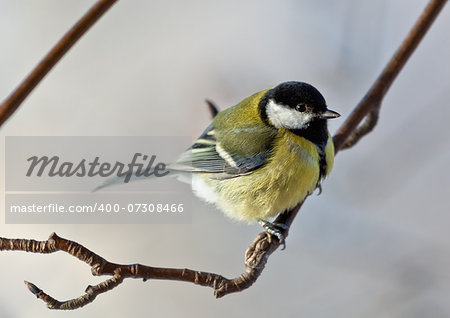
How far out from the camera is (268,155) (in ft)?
5.10

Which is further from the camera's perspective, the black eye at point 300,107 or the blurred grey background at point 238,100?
the blurred grey background at point 238,100

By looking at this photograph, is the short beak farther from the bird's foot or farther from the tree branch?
the bird's foot

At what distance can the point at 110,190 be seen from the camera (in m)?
2.02

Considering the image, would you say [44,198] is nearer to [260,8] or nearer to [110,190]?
[110,190]

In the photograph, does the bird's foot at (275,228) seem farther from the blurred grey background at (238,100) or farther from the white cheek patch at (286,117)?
the blurred grey background at (238,100)

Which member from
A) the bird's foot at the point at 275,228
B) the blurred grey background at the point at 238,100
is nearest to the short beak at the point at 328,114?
the bird's foot at the point at 275,228

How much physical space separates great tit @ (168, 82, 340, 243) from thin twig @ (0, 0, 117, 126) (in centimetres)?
86

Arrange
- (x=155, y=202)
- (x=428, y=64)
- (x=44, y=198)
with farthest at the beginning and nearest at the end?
(x=428, y=64)
(x=44, y=198)
(x=155, y=202)

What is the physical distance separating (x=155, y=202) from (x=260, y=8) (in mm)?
1346

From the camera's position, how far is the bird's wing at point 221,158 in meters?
1.57

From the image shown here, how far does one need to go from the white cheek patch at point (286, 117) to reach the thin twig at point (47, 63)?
3.10 feet

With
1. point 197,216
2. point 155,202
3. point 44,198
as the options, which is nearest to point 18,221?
point 44,198

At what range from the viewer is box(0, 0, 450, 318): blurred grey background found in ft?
6.36

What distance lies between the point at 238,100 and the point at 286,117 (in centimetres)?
83
